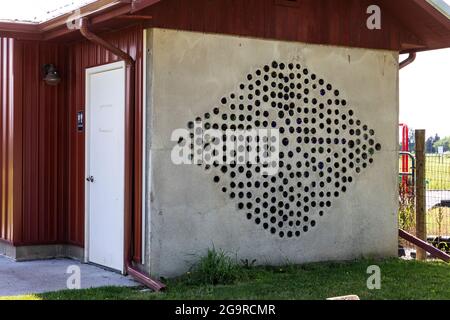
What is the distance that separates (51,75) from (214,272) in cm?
396

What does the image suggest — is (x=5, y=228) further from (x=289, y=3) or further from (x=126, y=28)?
(x=289, y=3)

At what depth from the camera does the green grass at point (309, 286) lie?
25.4ft

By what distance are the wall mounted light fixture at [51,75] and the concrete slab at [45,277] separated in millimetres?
2599

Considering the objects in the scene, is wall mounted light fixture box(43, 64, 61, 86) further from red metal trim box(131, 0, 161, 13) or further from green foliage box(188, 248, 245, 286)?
green foliage box(188, 248, 245, 286)

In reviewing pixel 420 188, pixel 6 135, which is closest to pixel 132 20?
pixel 6 135

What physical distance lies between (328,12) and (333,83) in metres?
0.99

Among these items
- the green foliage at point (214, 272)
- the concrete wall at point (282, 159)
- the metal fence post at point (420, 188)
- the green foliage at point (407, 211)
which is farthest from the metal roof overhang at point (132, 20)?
the green foliage at point (214, 272)

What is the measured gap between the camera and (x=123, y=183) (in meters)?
9.04

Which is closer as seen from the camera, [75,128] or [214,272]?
[214,272]

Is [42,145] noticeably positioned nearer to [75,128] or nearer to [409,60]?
[75,128]

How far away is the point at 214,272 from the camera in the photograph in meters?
8.49

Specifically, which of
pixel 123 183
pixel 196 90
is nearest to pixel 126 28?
pixel 196 90

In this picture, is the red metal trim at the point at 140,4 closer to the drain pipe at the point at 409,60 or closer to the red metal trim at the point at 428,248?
the drain pipe at the point at 409,60
